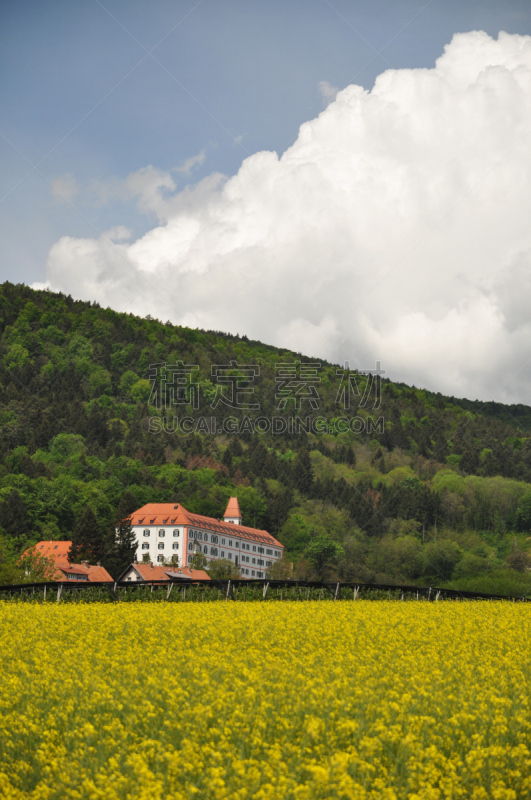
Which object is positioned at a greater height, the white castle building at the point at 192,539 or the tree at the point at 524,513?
the tree at the point at 524,513

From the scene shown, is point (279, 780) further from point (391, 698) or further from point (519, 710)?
point (519, 710)

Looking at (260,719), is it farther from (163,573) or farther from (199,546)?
(199,546)

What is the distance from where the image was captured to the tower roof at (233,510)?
13225 cm

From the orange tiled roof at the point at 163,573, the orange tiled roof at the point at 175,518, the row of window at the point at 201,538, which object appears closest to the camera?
the orange tiled roof at the point at 163,573

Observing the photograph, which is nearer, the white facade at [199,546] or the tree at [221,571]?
the tree at [221,571]

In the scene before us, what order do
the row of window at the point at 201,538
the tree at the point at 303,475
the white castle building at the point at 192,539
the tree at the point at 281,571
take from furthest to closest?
the tree at the point at 303,475 → the row of window at the point at 201,538 → the white castle building at the point at 192,539 → the tree at the point at 281,571

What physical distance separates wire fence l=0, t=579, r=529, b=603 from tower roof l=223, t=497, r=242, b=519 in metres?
102

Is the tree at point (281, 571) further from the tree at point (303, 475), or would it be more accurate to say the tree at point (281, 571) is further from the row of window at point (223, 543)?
the tree at point (303, 475)

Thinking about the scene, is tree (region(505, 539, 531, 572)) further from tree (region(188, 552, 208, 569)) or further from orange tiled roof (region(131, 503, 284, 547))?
orange tiled roof (region(131, 503, 284, 547))

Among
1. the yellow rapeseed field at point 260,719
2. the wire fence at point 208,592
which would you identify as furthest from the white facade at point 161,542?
the yellow rapeseed field at point 260,719

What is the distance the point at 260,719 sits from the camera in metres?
8.47

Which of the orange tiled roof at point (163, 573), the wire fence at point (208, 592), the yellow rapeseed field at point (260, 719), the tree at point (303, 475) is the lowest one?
the orange tiled roof at point (163, 573)

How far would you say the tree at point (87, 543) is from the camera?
85.9 meters

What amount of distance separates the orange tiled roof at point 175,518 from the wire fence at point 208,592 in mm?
88380
